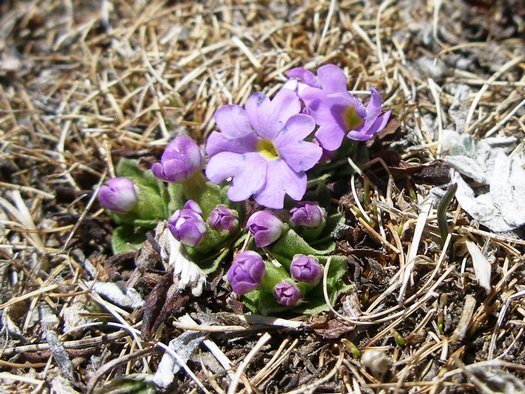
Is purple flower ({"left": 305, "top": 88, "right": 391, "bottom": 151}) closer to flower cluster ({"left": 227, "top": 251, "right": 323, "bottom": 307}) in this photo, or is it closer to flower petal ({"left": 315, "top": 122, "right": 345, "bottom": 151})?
flower petal ({"left": 315, "top": 122, "right": 345, "bottom": 151})

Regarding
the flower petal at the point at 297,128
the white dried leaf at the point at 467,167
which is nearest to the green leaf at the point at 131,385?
the flower petal at the point at 297,128

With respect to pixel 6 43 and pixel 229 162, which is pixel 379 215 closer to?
pixel 229 162

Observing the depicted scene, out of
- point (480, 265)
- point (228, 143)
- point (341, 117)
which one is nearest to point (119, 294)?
point (228, 143)

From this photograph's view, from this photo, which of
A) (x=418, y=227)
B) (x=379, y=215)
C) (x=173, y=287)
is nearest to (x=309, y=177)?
(x=379, y=215)

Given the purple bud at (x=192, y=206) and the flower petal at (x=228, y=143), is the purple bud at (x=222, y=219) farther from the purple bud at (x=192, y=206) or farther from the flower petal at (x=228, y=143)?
the flower petal at (x=228, y=143)

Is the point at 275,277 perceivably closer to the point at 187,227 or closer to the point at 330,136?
the point at 187,227

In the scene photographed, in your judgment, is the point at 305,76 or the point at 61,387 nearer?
the point at 61,387
